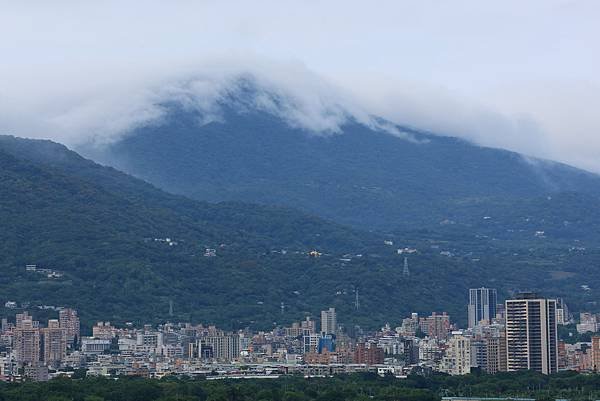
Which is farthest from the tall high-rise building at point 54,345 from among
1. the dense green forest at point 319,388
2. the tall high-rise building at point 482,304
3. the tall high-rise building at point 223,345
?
the tall high-rise building at point 482,304

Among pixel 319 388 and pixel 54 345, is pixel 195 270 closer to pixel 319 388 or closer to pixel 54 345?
pixel 54 345

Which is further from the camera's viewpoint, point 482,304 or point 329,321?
point 482,304

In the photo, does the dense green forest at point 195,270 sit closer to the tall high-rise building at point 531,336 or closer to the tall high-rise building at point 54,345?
the tall high-rise building at point 54,345

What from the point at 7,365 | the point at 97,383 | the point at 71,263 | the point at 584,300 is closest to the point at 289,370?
the point at 7,365

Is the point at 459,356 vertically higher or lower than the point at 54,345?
lower

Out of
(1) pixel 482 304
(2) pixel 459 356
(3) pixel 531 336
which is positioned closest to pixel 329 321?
(1) pixel 482 304

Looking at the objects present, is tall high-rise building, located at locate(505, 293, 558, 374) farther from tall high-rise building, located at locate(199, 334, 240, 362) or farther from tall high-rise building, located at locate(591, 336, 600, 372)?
tall high-rise building, located at locate(199, 334, 240, 362)
